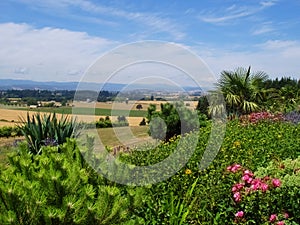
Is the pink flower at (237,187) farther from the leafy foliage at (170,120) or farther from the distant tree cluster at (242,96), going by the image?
the distant tree cluster at (242,96)

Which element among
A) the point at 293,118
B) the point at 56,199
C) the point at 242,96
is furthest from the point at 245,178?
the point at 242,96

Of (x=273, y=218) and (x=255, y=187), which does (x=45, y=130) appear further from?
(x=273, y=218)

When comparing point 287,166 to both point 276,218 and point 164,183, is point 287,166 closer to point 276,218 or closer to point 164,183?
point 276,218

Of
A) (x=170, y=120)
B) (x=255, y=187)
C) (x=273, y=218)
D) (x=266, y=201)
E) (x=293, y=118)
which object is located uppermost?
(x=293, y=118)

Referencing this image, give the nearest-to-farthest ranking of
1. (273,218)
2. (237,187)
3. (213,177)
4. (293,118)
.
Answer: (273,218) → (237,187) → (213,177) → (293,118)

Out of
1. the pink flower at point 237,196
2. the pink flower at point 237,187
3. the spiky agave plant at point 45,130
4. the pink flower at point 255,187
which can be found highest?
the spiky agave plant at point 45,130

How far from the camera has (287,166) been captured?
4.69 metres

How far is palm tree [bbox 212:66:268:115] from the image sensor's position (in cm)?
1476

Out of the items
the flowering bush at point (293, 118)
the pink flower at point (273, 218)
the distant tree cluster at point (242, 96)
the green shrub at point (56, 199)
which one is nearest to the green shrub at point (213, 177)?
the pink flower at point (273, 218)

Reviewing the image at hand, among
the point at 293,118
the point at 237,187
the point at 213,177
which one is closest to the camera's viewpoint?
the point at 237,187

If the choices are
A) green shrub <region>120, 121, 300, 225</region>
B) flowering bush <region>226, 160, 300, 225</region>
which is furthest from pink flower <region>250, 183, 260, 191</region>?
green shrub <region>120, 121, 300, 225</region>

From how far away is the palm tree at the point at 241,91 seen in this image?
14.8 metres

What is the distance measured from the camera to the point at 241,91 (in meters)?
15.1

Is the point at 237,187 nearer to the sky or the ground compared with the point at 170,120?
nearer to the ground
